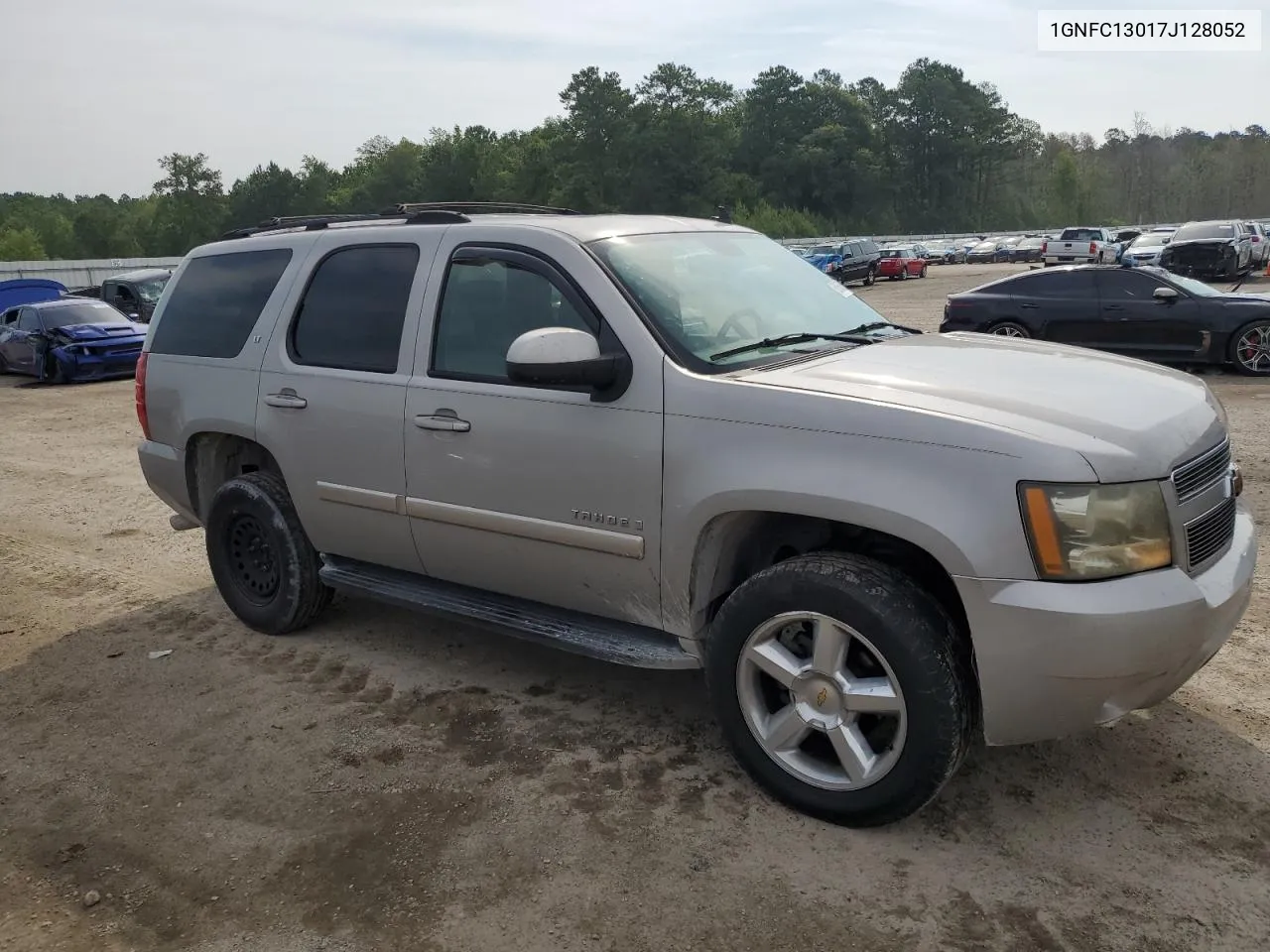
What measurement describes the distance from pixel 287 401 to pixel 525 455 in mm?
1453

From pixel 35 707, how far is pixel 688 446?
322 cm

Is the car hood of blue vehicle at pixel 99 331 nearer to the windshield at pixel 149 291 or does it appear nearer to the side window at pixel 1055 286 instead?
the windshield at pixel 149 291

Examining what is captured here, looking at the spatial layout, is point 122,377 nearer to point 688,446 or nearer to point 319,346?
point 319,346

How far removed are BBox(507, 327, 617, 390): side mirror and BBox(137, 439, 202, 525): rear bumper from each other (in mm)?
2691

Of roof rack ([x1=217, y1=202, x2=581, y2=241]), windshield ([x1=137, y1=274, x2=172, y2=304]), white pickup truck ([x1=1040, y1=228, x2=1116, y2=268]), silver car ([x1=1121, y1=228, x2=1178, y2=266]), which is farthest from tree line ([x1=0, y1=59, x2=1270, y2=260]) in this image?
roof rack ([x1=217, y1=202, x2=581, y2=241])

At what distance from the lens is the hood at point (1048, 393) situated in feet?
9.43

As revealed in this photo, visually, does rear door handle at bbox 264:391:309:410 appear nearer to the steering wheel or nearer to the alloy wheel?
the steering wheel

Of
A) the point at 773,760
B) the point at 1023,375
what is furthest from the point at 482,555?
the point at 1023,375

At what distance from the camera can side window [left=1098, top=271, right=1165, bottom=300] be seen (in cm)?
1294

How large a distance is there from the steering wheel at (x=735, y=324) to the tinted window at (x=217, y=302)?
227cm

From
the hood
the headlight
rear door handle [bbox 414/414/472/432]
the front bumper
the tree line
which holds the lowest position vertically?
the front bumper

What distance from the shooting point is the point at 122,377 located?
58.4ft

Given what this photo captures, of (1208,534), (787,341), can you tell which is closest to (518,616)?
(787,341)

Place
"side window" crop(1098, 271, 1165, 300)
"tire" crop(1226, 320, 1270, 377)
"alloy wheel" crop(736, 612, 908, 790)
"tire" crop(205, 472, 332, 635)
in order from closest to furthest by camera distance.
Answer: "alloy wheel" crop(736, 612, 908, 790) < "tire" crop(205, 472, 332, 635) < "tire" crop(1226, 320, 1270, 377) < "side window" crop(1098, 271, 1165, 300)
